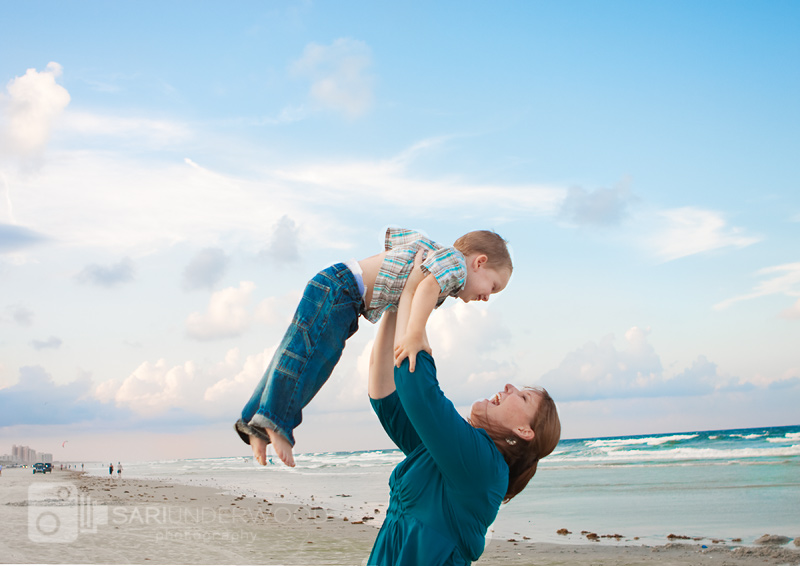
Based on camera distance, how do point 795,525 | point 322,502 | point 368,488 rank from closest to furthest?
point 795,525 < point 322,502 < point 368,488

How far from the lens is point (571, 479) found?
13836 mm

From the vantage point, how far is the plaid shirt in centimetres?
180

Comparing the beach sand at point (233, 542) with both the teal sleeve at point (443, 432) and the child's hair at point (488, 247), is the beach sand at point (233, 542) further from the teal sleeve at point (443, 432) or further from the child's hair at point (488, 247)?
the teal sleeve at point (443, 432)

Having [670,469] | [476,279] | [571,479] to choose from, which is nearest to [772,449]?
[670,469]

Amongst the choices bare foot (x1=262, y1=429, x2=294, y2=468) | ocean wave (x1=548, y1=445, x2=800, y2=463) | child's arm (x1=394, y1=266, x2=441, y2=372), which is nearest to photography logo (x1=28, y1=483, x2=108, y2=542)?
bare foot (x1=262, y1=429, x2=294, y2=468)

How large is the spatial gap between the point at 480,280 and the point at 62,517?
989 cm

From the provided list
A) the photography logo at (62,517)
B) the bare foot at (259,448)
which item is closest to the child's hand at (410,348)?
the bare foot at (259,448)

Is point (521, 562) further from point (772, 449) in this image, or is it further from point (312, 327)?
point (772, 449)


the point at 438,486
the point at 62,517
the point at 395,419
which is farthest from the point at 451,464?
the point at 62,517

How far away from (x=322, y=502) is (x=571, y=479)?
5.30m

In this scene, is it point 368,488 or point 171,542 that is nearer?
point 171,542

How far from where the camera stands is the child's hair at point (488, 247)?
2041mm

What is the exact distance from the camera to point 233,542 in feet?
25.5

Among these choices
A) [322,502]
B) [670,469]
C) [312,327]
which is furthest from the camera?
[670,469]
